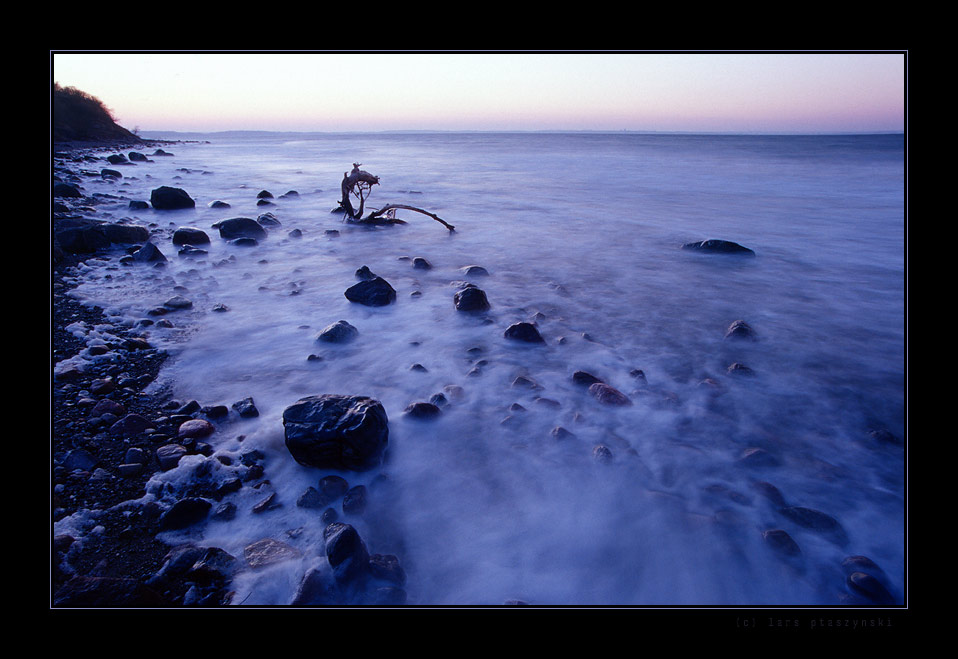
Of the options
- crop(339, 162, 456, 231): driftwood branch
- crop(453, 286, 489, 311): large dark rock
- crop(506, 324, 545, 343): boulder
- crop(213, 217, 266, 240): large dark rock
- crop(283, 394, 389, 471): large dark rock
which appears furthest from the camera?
crop(339, 162, 456, 231): driftwood branch

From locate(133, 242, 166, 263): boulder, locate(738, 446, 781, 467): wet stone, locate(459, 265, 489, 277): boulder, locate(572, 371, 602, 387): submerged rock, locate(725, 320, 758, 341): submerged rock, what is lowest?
locate(738, 446, 781, 467): wet stone

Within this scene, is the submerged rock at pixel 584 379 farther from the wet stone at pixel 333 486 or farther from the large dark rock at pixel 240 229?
the large dark rock at pixel 240 229

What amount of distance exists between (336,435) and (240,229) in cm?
561

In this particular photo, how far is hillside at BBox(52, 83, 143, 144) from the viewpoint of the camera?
21.1m

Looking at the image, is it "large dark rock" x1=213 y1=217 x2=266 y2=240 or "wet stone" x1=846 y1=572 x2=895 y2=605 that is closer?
"wet stone" x1=846 y1=572 x2=895 y2=605

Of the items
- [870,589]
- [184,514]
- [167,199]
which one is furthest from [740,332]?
[167,199]

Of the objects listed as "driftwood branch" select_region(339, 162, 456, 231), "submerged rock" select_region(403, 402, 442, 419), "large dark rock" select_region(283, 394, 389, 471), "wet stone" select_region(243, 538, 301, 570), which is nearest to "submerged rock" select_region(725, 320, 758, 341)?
"submerged rock" select_region(403, 402, 442, 419)

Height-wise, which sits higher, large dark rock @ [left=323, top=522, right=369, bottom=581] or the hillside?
the hillside

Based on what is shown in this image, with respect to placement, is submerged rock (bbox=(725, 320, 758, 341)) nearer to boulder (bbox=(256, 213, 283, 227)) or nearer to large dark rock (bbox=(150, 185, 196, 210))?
boulder (bbox=(256, 213, 283, 227))

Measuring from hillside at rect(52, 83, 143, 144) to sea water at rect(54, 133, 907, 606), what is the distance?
71.3ft

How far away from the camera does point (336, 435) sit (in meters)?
2.07

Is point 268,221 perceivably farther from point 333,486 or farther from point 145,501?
point 333,486
